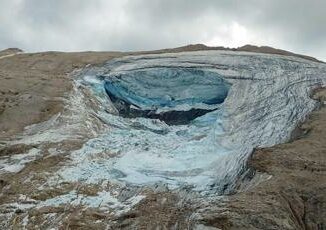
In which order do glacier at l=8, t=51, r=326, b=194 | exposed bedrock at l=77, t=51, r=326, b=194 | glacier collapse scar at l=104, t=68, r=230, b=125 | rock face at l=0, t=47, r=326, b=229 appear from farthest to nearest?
glacier collapse scar at l=104, t=68, r=230, b=125, exposed bedrock at l=77, t=51, r=326, b=194, glacier at l=8, t=51, r=326, b=194, rock face at l=0, t=47, r=326, b=229

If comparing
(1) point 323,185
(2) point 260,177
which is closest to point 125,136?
(2) point 260,177

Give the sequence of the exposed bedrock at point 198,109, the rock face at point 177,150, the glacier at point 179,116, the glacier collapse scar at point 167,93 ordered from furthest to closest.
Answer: the glacier collapse scar at point 167,93 < the exposed bedrock at point 198,109 < the glacier at point 179,116 < the rock face at point 177,150

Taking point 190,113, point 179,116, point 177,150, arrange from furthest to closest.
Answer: point 190,113 < point 179,116 < point 177,150

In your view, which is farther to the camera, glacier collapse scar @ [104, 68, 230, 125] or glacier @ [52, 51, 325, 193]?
glacier collapse scar @ [104, 68, 230, 125]

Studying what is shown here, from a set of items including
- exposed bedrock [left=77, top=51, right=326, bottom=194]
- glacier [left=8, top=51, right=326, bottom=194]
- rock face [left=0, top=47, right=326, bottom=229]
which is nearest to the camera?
rock face [left=0, top=47, right=326, bottom=229]

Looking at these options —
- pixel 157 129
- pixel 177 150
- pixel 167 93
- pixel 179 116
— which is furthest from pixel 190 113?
pixel 177 150

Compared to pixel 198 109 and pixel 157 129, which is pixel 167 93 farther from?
pixel 157 129
